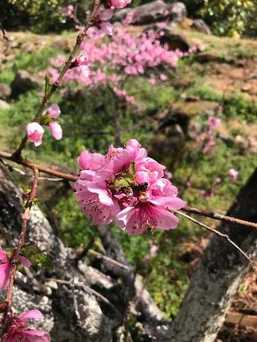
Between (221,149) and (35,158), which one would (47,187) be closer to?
(35,158)

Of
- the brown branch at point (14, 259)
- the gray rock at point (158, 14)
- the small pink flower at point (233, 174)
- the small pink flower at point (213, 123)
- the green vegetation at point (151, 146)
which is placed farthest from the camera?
the gray rock at point (158, 14)

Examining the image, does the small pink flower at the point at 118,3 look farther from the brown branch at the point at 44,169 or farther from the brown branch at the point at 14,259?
the brown branch at the point at 14,259

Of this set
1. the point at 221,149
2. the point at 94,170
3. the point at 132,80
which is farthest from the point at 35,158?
the point at 94,170

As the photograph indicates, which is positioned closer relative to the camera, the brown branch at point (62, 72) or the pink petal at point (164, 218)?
the pink petal at point (164, 218)

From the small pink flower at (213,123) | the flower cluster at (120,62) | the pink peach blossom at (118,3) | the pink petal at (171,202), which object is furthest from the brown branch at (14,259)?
the flower cluster at (120,62)

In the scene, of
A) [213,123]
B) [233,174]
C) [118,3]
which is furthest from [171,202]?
[213,123]
